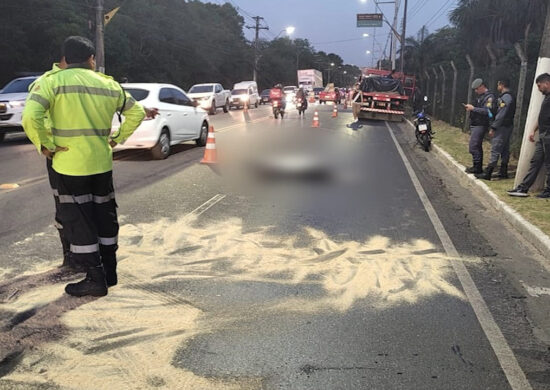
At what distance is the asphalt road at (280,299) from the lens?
3139 millimetres

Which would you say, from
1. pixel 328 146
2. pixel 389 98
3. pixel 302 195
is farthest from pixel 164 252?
→ pixel 389 98

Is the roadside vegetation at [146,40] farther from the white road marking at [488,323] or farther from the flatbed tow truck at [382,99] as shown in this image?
the white road marking at [488,323]

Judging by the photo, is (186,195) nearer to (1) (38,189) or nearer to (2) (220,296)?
(1) (38,189)

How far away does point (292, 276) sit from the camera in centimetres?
467

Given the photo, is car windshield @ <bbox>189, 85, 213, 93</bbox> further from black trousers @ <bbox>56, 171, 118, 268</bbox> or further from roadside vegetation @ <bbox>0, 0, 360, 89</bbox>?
black trousers @ <bbox>56, 171, 118, 268</bbox>

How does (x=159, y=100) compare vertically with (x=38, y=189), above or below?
above

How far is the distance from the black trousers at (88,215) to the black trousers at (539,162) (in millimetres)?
6316

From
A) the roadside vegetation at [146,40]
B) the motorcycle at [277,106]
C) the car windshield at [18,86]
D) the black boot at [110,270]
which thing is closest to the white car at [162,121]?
the car windshield at [18,86]

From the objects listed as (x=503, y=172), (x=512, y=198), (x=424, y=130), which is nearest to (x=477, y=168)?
(x=503, y=172)

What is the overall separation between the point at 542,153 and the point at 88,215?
6730 millimetres

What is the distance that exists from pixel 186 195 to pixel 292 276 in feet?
12.2

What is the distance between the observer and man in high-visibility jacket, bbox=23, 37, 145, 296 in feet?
12.1

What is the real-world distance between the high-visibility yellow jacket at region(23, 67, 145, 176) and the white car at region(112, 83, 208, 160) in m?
6.32

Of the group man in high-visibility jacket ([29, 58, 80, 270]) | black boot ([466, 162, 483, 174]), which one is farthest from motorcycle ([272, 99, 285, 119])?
man in high-visibility jacket ([29, 58, 80, 270])
